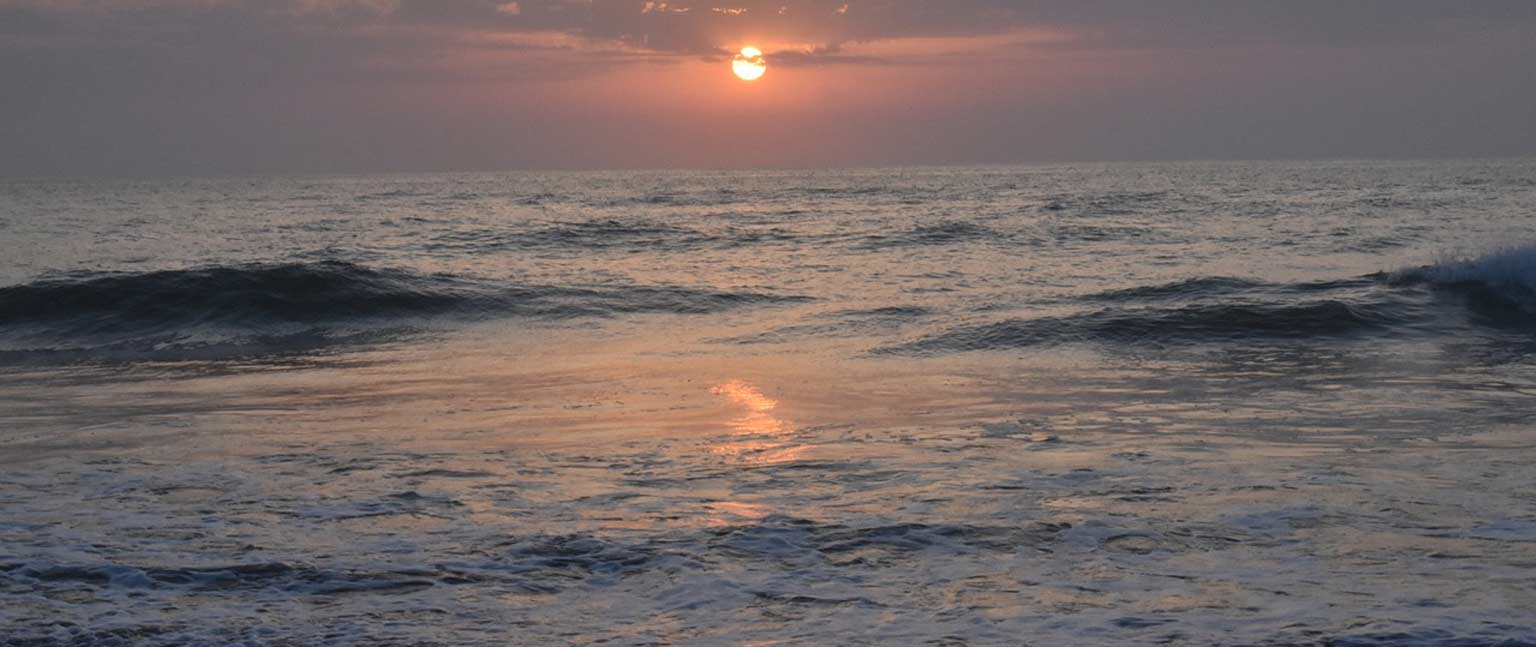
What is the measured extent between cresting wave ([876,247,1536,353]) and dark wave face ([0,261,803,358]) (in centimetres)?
537

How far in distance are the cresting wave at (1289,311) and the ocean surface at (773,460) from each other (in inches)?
3.4

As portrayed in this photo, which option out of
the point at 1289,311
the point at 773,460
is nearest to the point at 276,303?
the point at 773,460

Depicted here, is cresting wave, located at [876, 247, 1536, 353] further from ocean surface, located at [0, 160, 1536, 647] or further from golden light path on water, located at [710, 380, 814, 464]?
golden light path on water, located at [710, 380, 814, 464]

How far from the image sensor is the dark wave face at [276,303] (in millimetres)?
18516

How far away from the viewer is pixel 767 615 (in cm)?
503

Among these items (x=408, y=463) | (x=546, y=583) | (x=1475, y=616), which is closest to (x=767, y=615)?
(x=546, y=583)

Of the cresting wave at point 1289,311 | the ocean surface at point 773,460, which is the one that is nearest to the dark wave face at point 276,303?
the ocean surface at point 773,460

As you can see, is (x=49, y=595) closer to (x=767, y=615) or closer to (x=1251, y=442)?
(x=767, y=615)

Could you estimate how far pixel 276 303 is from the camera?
798 inches

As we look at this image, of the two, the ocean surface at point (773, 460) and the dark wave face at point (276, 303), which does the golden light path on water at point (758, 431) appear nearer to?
the ocean surface at point (773, 460)

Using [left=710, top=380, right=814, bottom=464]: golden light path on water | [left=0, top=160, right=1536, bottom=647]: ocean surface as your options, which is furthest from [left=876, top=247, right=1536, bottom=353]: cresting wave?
[left=710, top=380, right=814, bottom=464]: golden light path on water

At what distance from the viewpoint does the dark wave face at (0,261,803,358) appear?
18516mm

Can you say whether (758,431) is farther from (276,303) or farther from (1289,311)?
(276,303)

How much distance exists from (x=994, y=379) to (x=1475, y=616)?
23.8 ft
